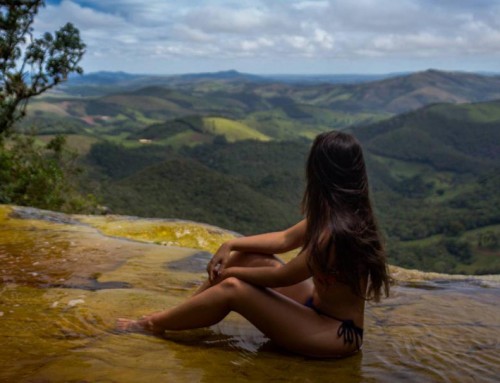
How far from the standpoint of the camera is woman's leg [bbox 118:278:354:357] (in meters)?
4.67

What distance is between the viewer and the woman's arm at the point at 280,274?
Result: 14.7 feet

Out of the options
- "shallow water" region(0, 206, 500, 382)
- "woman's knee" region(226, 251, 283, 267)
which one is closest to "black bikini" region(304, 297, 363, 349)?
"shallow water" region(0, 206, 500, 382)

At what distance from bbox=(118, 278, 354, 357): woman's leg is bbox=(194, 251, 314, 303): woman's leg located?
0.45m

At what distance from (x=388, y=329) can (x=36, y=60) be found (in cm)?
2170

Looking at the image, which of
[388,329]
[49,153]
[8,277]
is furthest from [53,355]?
[49,153]

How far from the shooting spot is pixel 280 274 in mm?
4574

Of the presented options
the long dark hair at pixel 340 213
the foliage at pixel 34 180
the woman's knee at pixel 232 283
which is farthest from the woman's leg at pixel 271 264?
the foliage at pixel 34 180

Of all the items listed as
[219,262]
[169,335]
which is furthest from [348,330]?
[169,335]

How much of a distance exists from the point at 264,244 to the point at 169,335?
1.45 metres

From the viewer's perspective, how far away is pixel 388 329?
5898 millimetres

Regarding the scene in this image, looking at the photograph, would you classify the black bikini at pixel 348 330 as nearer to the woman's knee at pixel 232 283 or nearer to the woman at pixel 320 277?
the woman at pixel 320 277

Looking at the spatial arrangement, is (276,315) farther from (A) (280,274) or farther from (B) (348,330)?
(B) (348,330)

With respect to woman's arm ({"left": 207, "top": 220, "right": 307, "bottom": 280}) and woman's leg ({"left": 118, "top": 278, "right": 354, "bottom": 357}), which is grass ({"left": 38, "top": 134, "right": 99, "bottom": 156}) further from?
woman's leg ({"left": 118, "top": 278, "right": 354, "bottom": 357})

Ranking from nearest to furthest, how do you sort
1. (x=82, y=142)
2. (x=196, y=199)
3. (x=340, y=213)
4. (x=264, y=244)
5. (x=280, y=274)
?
(x=340, y=213)
(x=280, y=274)
(x=264, y=244)
(x=196, y=199)
(x=82, y=142)
